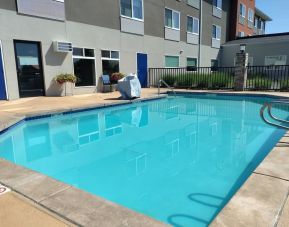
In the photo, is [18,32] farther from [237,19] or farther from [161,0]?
[237,19]

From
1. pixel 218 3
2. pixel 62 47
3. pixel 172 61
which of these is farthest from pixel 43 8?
pixel 218 3

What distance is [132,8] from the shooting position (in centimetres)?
1413

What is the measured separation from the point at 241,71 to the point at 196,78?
272 centimetres

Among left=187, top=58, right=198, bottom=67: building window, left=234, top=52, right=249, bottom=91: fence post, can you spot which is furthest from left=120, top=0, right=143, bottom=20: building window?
left=187, top=58, right=198, bottom=67: building window

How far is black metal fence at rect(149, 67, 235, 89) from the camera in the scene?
13461 millimetres

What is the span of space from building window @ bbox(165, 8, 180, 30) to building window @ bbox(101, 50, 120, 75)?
580cm

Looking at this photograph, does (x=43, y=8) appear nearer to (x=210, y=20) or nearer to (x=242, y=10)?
(x=210, y=20)

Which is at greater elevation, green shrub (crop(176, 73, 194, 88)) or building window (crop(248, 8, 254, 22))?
building window (crop(248, 8, 254, 22))

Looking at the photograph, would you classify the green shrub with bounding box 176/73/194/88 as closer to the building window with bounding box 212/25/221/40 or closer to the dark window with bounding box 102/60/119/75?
the dark window with bounding box 102/60/119/75

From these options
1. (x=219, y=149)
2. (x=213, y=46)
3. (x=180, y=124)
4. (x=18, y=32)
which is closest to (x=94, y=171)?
(x=219, y=149)

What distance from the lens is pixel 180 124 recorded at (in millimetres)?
6809

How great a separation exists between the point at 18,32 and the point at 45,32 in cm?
112

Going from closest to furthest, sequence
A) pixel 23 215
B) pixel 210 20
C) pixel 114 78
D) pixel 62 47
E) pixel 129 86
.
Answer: pixel 23 215 < pixel 129 86 < pixel 62 47 < pixel 114 78 < pixel 210 20

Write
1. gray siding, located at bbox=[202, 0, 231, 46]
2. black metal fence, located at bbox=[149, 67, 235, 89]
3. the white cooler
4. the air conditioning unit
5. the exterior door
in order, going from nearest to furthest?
the exterior door < the white cooler < the air conditioning unit < black metal fence, located at bbox=[149, 67, 235, 89] < gray siding, located at bbox=[202, 0, 231, 46]
